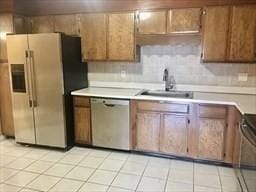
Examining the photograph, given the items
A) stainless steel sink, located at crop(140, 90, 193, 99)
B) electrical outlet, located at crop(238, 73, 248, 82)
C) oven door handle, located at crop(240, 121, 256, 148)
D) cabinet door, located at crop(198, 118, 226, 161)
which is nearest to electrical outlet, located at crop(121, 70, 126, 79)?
stainless steel sink, located at crop(140, 90, 193, 99)

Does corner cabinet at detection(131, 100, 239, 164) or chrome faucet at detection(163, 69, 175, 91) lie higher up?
chrome faucet at detection(163, 69, 175, 91)

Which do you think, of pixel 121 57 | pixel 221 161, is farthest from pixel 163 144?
pixel 121 57

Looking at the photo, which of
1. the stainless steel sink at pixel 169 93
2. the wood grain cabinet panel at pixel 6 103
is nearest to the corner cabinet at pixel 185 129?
the stainless steel sink at pixel 169 93

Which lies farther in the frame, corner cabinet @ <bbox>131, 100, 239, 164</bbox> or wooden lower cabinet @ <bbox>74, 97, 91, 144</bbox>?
wooden lower cabinet @ <bbox>74, 97, 91, 144</bbox>

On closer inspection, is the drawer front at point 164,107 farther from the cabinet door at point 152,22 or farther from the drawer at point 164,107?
the cabinet door at point 152,22

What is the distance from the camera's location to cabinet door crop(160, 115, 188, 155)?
10.3ft

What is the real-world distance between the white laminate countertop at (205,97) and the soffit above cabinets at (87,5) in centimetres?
124

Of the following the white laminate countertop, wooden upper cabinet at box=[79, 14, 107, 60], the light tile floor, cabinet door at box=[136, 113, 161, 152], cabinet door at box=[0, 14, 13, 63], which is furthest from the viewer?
cabinet door at box=[0, 14, 13, 63]

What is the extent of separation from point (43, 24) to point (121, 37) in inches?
56.0

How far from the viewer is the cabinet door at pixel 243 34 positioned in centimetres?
295

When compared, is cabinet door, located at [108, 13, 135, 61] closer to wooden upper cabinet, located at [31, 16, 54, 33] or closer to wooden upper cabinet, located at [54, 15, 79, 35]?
wooden upper cabinet, located at [54, 15, 79, 35]

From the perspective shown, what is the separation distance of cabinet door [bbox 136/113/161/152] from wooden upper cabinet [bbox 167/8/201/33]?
4.05ft

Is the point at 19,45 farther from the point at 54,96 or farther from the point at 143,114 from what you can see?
the point at 143,114

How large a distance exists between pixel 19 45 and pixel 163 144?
2591 millimetres
